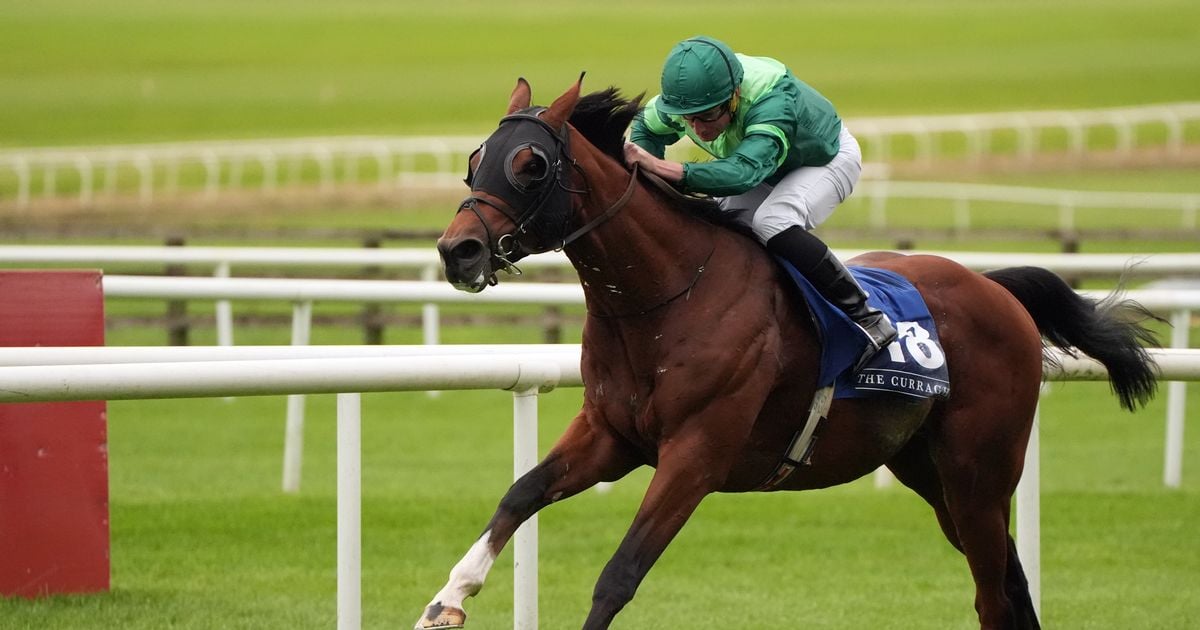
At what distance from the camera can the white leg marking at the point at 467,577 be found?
402cm

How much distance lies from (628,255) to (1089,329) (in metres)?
1.81

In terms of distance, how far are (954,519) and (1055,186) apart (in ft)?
94.2

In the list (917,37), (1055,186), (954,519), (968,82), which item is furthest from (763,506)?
(917,37)

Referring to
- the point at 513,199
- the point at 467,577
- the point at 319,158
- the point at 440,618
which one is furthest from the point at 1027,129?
the point at 440,618

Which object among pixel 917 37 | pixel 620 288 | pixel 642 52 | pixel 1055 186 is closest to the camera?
pixel 620 288

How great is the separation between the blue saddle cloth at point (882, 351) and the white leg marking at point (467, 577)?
1048 millimetres

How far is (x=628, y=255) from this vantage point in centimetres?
429

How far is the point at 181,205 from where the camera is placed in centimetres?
3012

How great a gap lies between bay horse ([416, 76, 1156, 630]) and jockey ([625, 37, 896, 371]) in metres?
0.10

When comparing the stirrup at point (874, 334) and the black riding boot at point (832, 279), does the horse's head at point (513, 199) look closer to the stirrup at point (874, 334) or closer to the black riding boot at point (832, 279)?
the black riding boot at point (832, 279)

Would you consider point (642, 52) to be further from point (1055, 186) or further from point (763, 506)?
point (763, 506)

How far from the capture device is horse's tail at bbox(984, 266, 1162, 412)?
17.3 feet

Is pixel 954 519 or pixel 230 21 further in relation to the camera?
pixel 230 21

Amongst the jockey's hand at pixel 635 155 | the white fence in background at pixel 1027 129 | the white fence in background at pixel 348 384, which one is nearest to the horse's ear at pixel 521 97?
the jockey's hand at pixel 635 155
